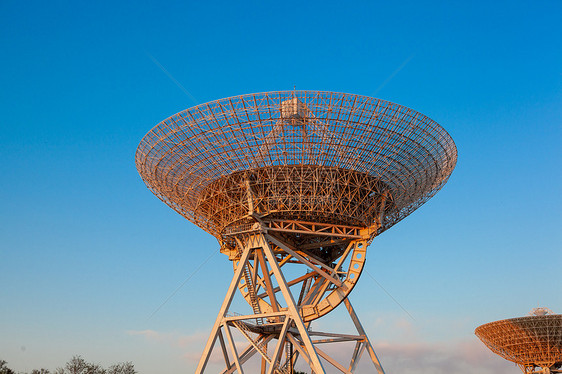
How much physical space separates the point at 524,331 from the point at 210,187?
2295 inches

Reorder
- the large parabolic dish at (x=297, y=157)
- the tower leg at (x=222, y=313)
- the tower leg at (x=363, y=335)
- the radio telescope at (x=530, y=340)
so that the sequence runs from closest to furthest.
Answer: the large parabolic dish at (x=297, y=157) → the tower leg at (x=222, y=313) → the tower leg at (x=363, y=335) → the radio telescope at (x=530, y=340)

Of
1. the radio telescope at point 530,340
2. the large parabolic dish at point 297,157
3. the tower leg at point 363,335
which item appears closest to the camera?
the large parabolic dish at point 297,157

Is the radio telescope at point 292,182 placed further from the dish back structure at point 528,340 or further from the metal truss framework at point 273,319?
the dish back structure at point 528,340

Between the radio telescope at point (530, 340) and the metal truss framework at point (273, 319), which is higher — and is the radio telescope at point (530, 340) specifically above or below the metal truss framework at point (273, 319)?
above

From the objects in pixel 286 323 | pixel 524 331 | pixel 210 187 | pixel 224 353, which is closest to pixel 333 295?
pixel 286 323

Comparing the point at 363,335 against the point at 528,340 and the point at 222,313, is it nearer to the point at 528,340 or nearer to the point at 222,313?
the point at 222,313

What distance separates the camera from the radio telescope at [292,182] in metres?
39.4

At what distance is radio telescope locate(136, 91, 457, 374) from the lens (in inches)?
1553

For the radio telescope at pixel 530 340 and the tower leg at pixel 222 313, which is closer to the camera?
the tower leg at pixel 222 313

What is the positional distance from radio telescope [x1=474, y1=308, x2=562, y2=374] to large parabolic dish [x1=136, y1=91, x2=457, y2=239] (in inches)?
1819

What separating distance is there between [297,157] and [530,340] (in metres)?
59.6

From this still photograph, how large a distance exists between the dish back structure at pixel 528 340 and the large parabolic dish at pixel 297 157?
151ft

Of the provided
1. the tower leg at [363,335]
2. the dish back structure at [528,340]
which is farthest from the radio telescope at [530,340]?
the tower leg at [363,335]

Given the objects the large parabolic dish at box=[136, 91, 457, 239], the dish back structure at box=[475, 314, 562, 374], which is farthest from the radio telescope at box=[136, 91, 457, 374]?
the dish back structure at box=[475, 314, 562, 374]
